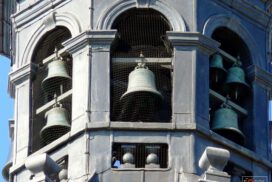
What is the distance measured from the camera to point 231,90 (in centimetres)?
5709

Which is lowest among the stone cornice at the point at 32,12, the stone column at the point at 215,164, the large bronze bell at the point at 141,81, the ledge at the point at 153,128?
the stone column at the point at 215,164

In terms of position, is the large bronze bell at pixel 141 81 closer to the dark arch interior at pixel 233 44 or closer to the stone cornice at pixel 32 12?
the dark arch interior at pixel 233 44

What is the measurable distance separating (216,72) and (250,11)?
2.20 meters

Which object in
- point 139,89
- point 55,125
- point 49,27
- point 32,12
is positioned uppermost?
point 32,12

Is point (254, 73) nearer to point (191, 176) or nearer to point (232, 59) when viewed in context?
point (232, 59)

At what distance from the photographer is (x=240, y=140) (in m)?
56.1

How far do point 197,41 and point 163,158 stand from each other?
3212 mm

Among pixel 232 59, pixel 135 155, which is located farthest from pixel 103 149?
pixel 232 59

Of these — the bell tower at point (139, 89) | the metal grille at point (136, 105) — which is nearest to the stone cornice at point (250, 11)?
the bell tower at point (139, 89)

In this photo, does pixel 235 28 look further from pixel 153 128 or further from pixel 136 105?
pixel 153 128

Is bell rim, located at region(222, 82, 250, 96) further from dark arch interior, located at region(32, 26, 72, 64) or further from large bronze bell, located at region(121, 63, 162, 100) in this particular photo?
dark arch interior, located at region(32, 26, 72, 64)

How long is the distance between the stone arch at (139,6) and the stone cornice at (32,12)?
1541mm

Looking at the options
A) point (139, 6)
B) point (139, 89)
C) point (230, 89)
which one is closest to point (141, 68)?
point (139, 89)

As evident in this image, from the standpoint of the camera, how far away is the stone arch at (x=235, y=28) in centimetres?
5662
